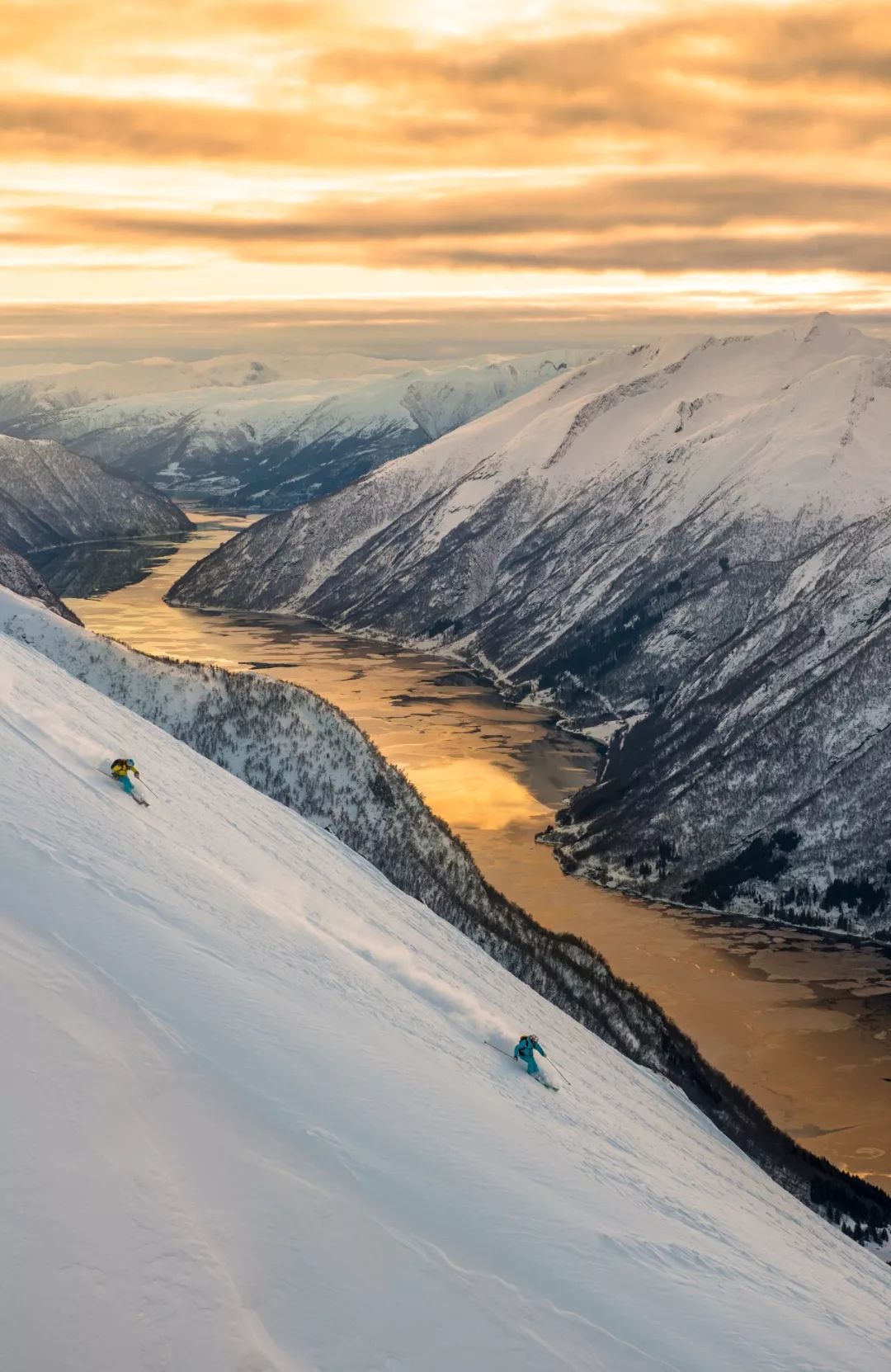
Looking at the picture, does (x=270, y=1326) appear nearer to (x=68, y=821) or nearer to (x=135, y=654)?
(x=68, y=821)

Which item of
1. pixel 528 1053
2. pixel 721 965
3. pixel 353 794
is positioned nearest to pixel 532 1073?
pixel 528 1053

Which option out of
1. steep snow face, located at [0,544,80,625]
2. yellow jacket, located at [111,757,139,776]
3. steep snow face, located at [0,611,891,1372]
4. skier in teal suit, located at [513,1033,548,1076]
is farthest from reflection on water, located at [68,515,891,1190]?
yellow jacket, located at [111,757,139,776]

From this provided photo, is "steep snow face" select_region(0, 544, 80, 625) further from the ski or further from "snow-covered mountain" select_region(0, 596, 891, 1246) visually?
Answer: the ski

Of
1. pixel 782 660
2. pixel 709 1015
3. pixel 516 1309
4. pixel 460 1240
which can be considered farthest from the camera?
pixel 782 660

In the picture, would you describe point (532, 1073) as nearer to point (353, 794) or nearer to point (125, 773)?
point (125, 773)

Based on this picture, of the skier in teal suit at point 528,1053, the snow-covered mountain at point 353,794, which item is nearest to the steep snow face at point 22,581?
the snow-covered mountain at point 353,794

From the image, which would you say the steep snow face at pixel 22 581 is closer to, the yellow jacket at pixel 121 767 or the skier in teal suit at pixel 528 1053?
the yellow jacket at pixel 121 767

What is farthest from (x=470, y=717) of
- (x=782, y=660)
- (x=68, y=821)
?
(x=68, y=821)
